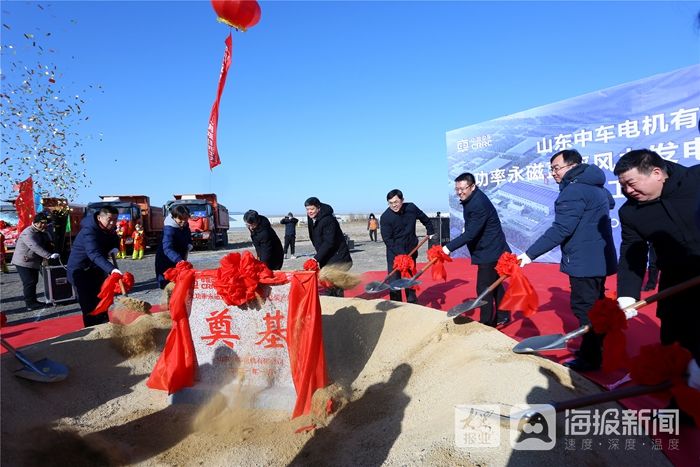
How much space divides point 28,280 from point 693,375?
25.7ft

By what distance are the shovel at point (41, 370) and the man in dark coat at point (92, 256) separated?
2.69ft

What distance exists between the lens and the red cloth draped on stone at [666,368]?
5.12 ft

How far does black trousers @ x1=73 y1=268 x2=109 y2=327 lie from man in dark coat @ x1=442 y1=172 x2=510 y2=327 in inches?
131

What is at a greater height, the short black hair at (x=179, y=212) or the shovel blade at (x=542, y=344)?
the short black hair at (x=179, y=212)

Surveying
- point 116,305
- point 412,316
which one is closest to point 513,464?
point 412,316

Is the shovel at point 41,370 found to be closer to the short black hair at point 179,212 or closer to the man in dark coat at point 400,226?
the short black hair at point 179,212

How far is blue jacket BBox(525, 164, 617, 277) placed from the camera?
290cm

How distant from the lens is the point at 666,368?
161 centimetres

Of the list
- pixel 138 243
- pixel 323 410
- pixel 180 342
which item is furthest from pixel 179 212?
pixel 138 243

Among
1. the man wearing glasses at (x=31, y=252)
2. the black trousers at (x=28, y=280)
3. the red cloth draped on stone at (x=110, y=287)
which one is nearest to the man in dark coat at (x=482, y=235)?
the red cloth draped on stone at (x=110, y=287)

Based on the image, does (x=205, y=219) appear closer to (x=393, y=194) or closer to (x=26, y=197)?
(x=26, y=197)

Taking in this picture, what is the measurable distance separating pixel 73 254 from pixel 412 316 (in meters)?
3.15

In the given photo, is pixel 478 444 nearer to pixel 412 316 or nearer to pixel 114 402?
pixel 412 316

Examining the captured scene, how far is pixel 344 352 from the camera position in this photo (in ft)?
12.6
